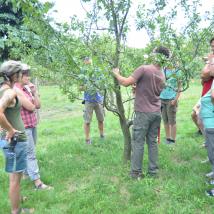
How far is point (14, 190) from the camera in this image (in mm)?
4156

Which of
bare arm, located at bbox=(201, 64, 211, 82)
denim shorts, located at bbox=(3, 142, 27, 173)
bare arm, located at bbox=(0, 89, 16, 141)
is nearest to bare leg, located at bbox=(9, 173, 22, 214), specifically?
denim shorts, located at bbox=(3, 142, 27, 173)

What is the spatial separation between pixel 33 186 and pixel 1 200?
615 mm

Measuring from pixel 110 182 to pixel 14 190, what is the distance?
1.53m

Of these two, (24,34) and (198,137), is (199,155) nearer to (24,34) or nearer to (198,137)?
(198,137)

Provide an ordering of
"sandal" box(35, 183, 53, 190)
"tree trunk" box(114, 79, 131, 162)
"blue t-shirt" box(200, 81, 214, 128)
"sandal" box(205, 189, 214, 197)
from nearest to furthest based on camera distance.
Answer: "blue t-shirt" box(200, 81, 214, 128) < "sandal" box(205, 189, 214, 197) < "sandal" box(35, 183, 53, 190) < "tree trunk" box(114, 79, 131, 162)

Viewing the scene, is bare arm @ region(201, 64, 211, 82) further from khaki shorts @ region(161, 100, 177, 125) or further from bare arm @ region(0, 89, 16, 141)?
bare arm @ region(0, 89, 16, 141)

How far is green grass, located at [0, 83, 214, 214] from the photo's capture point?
4.44 meters

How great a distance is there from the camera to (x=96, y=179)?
207 inches

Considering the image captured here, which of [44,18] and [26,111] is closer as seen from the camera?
[44,18]

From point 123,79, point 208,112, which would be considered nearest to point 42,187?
point 123,79

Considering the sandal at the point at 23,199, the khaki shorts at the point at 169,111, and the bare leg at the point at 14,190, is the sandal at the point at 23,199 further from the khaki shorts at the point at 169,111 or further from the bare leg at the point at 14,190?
the khaki shorts at the point at 169,111

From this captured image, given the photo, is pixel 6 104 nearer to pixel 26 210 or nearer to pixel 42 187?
pixel 26 210

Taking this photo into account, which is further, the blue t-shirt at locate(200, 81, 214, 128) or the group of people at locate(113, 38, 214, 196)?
the group of people at locate(113, 38, 214, 196)

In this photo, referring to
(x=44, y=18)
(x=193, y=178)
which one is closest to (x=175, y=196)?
(x=193, y=178)
